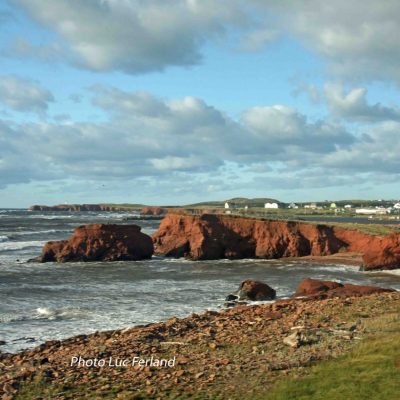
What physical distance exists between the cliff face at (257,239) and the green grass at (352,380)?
43.7m

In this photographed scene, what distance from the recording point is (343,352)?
1282cm

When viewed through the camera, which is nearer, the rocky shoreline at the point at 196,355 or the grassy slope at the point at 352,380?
the grassy slope at the point at 352,380

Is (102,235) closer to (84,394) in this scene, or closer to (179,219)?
(179,219)

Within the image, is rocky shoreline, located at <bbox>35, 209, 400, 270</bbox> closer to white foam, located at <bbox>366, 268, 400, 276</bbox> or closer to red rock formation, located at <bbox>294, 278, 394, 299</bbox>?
white foam, located at <bbox>366, 268, 400, 276</bbox>

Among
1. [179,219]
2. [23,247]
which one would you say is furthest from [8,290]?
[23,247]

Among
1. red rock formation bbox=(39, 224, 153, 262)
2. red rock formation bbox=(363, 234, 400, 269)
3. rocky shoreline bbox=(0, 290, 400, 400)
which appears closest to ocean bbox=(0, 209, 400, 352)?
red rock formation bbox=(363, 234, 400, 269)

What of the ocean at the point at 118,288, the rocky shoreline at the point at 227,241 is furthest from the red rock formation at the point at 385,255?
the rocky shoreline at the point at 227,241

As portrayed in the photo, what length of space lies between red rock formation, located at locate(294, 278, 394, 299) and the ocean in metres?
2.05

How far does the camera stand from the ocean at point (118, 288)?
2089 centimetres

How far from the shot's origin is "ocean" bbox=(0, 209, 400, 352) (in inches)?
822

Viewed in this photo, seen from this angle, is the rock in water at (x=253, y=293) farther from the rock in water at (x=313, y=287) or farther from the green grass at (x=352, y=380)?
the green grass at (x=352, y=380)

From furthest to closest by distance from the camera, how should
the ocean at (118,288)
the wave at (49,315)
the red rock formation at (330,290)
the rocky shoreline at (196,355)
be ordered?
the red rock formation at (330,290)
the wave at (49,315)
the ocean at (118,288)
the rocky shoreline at (196,355)

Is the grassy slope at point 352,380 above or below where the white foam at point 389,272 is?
above

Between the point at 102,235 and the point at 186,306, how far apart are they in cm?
3239
